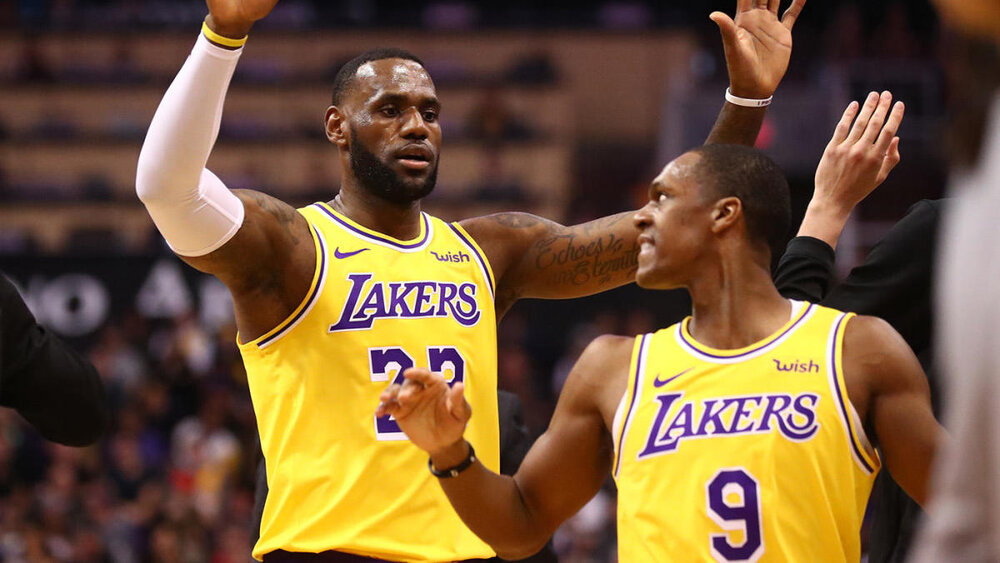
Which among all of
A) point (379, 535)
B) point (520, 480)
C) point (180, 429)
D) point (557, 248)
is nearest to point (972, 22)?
point (520, 480)

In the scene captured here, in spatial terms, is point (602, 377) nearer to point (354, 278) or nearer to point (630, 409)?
point (630, 409)

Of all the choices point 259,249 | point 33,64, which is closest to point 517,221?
point 259,249

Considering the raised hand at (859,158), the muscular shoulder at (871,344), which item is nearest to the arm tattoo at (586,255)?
the raised hand at (859,158)

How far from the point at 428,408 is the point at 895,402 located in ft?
3.67

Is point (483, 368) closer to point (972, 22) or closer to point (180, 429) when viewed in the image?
point (972, 22)

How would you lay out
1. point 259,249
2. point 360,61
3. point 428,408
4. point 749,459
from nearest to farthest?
1. point 749,459
2. point 428,408
3. point 259,249
4. point 360,61

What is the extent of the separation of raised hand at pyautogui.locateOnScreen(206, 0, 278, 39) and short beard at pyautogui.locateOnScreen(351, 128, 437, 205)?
93 cm

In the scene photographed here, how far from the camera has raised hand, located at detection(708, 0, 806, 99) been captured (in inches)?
179

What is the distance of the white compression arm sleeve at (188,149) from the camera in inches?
148

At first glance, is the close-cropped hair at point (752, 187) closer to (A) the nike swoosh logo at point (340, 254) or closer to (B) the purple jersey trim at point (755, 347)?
(B) the purple jersey trim at point (755, 347)

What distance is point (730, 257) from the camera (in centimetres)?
333

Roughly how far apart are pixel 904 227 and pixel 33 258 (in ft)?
38.1

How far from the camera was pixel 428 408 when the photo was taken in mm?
3201

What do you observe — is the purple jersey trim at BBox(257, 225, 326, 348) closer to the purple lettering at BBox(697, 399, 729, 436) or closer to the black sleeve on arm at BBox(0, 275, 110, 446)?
the black sleeve on arm at BBox(0, 275, 110, 446)
